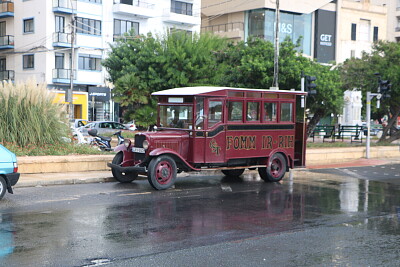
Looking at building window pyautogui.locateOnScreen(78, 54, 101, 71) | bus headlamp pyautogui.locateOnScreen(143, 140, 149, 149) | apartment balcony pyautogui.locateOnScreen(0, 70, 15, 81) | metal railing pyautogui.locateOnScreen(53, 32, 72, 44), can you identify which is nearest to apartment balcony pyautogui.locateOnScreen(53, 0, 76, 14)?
metal railing pyautogui.locateOnScreen(53, 32, 72, 44)

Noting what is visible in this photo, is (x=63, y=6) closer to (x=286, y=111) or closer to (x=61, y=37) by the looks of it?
(x=61, y=37)

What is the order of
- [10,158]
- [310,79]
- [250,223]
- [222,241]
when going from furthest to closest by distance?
[310,79] → [10,158] → [250,223] → [222,241]

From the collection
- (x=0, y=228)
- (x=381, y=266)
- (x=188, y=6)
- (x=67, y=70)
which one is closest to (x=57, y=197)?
(x=0, y=228)

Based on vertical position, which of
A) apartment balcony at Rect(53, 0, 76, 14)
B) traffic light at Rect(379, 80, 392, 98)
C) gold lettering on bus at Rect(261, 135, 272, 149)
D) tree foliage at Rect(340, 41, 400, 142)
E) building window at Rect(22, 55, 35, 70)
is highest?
apartment balcony at Rect(53, 0, 76, 14)

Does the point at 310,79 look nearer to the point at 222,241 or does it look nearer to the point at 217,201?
the point at 217,201

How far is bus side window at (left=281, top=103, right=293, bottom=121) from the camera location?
51.0ft

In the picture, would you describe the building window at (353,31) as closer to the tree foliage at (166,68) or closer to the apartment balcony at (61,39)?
the apartment balcony at (61,39)

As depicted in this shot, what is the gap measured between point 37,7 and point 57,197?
114 ft

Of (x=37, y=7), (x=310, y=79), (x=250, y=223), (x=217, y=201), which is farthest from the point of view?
(x=37, y=7)

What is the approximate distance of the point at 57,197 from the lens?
38.2 feet

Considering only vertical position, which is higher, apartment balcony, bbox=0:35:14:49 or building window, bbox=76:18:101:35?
building window, bbox=76:18:101:35

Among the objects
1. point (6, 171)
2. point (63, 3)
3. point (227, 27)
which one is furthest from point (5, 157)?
point (227, 27)

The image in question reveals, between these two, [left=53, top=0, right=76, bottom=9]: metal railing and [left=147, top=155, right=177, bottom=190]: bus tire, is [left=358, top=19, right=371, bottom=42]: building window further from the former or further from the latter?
[left=147, top=155, right=177, bottom=190]: bus tire

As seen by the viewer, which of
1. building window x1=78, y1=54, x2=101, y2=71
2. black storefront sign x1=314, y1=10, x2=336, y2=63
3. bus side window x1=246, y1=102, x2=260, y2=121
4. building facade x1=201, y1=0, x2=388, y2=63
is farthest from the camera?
black storefront sign x1=314, y1=10, x2=336, y2=63
